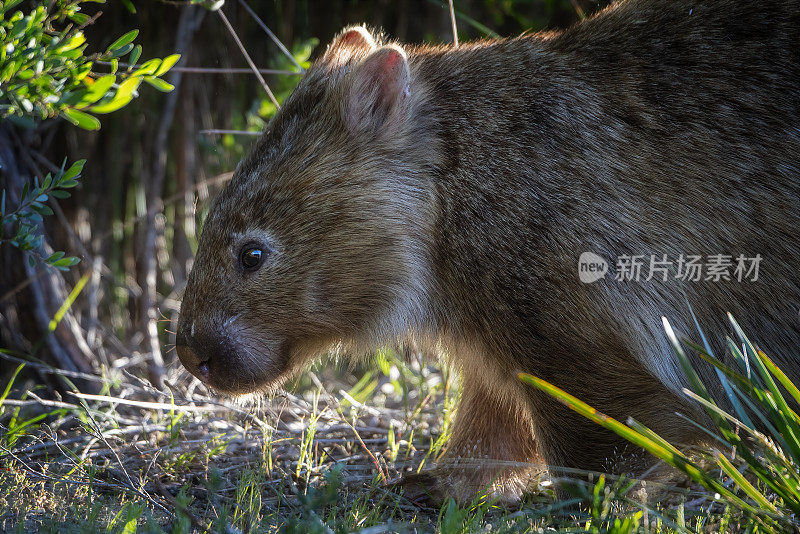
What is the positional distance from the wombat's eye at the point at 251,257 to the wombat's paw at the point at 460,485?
0.97 meters

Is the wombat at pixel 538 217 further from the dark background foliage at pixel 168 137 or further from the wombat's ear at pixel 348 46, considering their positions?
the dark background foliage at pixel 168 137

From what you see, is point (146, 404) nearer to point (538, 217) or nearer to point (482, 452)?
point (482, 452)

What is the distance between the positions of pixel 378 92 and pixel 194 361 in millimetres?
1185

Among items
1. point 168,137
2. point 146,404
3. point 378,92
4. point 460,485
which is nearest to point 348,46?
point 378,92

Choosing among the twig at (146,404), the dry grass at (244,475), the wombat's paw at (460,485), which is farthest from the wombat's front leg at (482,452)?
the twig at (146,404)

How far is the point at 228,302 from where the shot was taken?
3.14 meters

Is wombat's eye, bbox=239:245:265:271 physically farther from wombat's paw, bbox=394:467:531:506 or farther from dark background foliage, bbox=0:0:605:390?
dark background foliage, bbox=0:0:605:390

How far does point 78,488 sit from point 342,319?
108cm

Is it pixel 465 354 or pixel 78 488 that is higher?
pixel 465 354

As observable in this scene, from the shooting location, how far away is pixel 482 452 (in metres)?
3.60

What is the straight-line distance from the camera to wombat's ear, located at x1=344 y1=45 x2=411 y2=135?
3098 mm

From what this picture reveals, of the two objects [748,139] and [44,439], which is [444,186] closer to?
[748,139]

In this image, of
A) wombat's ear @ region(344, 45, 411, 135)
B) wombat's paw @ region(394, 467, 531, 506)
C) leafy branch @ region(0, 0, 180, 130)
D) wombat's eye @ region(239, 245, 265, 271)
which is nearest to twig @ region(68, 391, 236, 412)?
wombat's eye @ region(239, 245, 265, 271)

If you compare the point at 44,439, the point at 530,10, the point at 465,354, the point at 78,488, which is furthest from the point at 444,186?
the point at 530,10
